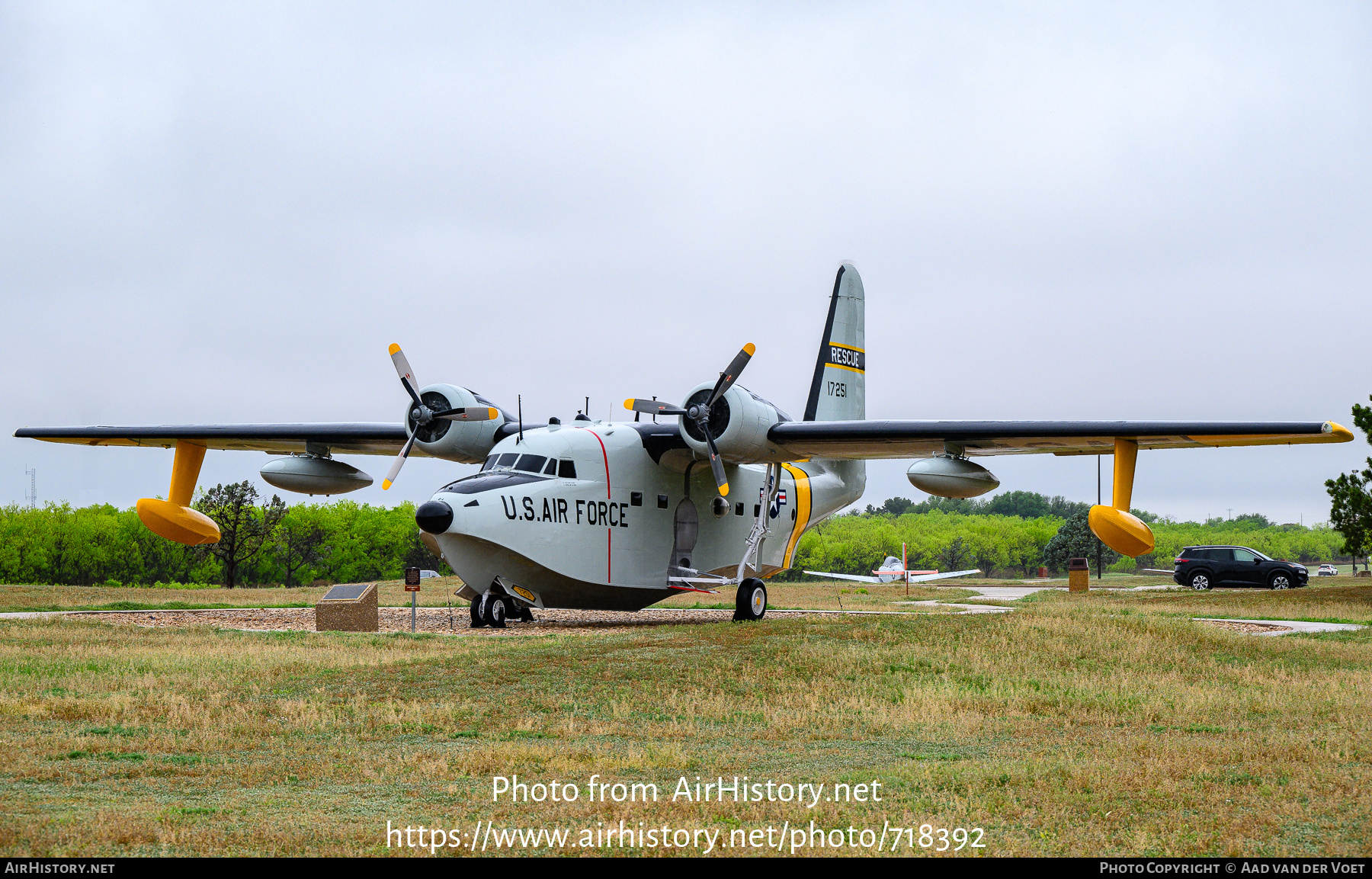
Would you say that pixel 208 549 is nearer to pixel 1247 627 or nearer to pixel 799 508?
pixel 799 508

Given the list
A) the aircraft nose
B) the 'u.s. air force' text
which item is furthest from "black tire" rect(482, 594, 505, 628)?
the aircraft nose

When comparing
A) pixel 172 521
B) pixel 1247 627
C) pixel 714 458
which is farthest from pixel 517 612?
pixel 1247 627

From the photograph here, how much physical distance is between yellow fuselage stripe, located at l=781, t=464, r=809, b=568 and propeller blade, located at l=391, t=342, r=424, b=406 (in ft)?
30.6

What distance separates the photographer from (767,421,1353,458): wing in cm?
2100

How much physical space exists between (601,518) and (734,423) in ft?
11.4

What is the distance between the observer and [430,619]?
26203mm

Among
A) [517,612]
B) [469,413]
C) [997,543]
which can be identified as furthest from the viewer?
[997,543]

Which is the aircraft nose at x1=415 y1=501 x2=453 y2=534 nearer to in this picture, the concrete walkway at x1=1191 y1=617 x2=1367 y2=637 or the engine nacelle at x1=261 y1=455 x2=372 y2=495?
the engine nacelle at x1=261 y1=455 x2=372 y2=495

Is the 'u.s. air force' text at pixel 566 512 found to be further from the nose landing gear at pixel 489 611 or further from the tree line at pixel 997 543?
the tree line at pixel 997 543

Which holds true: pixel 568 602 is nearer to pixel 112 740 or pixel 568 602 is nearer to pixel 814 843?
pixel 112 740

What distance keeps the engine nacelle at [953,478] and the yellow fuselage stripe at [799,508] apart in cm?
634

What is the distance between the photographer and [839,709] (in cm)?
1262

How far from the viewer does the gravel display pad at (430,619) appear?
2328 cm
